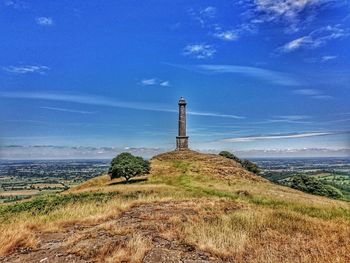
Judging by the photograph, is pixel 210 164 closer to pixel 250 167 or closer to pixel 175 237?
pixel 250 167

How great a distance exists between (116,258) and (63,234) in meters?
4.03

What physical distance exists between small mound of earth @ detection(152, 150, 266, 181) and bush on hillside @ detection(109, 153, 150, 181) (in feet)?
20.6

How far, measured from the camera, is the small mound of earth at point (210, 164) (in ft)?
126

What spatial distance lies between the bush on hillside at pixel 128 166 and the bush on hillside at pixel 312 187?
2696 centimetres

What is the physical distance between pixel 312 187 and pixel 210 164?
19.5m

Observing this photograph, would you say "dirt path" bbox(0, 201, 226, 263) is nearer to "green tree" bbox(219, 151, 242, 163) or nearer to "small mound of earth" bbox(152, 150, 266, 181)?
"small mound of earth" bbox(152, 150, 266, 181)

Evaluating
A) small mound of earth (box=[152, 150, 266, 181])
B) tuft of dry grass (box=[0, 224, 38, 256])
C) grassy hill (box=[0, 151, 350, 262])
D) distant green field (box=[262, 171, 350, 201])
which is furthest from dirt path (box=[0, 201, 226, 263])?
distant green field (box=[262, 171, 350, 201])

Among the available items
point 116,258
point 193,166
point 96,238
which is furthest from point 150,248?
point 193,166

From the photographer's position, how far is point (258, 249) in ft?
25.8

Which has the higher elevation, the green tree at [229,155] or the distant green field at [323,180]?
the green tree at [229,155]

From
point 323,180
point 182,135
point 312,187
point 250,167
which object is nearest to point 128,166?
point 182,135

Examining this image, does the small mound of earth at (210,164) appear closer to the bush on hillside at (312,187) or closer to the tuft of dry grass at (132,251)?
the bush on hillside at (312,187)

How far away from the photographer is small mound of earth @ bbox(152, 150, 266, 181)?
38.4 meters

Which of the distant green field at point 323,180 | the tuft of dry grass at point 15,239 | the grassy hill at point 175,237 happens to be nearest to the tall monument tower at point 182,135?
the distant green field at point 323,180
